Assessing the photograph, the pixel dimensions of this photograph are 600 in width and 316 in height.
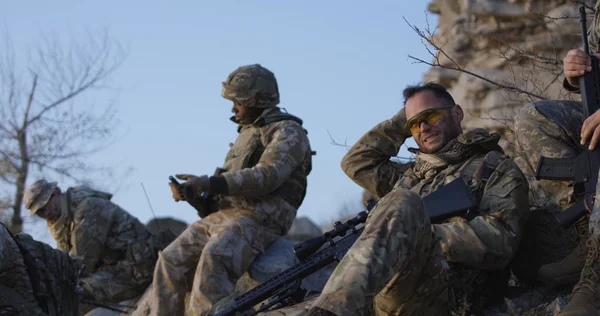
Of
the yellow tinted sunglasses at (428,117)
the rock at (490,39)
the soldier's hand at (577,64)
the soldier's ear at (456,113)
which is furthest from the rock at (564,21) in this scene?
the soldier's hand at (577,64)

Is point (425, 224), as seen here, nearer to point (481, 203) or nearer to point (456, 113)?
point (481, 203)

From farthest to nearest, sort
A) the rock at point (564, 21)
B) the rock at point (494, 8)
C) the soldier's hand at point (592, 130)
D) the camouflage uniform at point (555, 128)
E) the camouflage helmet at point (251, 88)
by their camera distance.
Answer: the rock at point (494, 8) → the rock at point (564, 21) → the camouflage helmet at point (251, 88) → the camouflage uniform at point (555, 128) → the soldier's hand at point (592, 130)

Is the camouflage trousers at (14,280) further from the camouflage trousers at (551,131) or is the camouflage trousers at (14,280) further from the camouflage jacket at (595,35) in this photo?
the camouflage jacket at (595,35)

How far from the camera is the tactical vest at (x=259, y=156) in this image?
25.8 feet

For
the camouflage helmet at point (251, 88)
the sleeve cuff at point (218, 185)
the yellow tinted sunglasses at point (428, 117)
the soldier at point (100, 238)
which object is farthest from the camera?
the soldier at point (100, 238)

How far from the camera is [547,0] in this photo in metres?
11.4

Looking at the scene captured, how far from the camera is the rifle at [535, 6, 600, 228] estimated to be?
5.14 meters

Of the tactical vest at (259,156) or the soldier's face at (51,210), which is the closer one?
the tactical vest at (259,156)

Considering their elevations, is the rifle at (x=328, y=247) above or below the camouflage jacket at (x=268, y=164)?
below

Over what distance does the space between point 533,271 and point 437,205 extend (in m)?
0.88

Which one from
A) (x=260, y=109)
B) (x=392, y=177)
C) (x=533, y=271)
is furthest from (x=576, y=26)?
(x=533, y=271)

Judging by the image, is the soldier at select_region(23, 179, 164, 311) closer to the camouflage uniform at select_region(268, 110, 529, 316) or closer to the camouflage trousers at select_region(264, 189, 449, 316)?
the camouflage uniform at select_region(268, 110, 529, 316)

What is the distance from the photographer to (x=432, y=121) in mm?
5812

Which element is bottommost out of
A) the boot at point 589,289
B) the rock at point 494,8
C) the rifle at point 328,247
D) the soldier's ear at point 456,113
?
the boot at point 589,289
